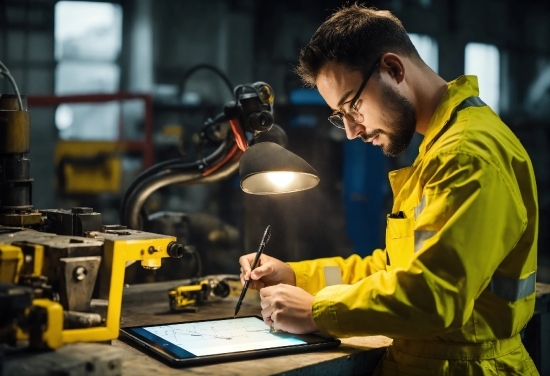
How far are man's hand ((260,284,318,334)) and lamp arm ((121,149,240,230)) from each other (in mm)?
680

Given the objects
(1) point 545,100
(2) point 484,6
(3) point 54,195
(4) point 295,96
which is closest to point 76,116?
(3) point 54,195

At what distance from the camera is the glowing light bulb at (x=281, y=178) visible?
1737 mm

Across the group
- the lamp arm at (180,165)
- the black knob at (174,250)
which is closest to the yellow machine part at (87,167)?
the lamp arm at (180,165)

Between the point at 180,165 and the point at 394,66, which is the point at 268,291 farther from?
the point at 180,165

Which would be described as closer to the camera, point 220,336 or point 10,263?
point 10,263

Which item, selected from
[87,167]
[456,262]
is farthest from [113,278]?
[87,167]

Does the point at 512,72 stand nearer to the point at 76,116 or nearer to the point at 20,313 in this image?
the point at 76,116

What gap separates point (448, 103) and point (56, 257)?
0.93 meters

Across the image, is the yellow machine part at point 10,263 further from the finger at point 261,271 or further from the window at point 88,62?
the window at point 88,62

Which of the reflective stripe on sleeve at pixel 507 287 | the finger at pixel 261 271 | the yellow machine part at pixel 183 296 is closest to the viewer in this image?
the reflective stripe on sleeve at pixel 507 287

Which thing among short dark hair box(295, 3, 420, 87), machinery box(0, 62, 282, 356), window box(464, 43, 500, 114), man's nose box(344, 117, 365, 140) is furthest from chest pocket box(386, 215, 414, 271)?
window box(464, 43, 500, 114)

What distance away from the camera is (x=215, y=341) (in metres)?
1.61

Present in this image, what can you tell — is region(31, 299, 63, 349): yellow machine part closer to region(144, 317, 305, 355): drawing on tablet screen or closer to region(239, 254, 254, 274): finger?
region(144, 317, 305, 355): drawing on tablet screen

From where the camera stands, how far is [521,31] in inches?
370
